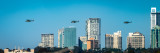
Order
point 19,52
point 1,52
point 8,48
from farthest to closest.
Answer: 1. point 8,48
2. point 1,52
3. point 19,52

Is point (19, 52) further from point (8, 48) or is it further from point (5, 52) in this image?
point (8, 48)

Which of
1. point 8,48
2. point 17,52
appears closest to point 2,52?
point 17,52


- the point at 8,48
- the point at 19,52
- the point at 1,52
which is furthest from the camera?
the point at 8,48

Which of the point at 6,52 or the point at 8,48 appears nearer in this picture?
the point at 6,52

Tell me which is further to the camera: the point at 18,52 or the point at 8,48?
the point at 8,48

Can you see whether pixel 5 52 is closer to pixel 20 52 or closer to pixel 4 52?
pixel 4 52

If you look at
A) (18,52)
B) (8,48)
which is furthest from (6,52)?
(8,48)

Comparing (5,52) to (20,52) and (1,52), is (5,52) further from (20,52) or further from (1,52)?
(20,52)
